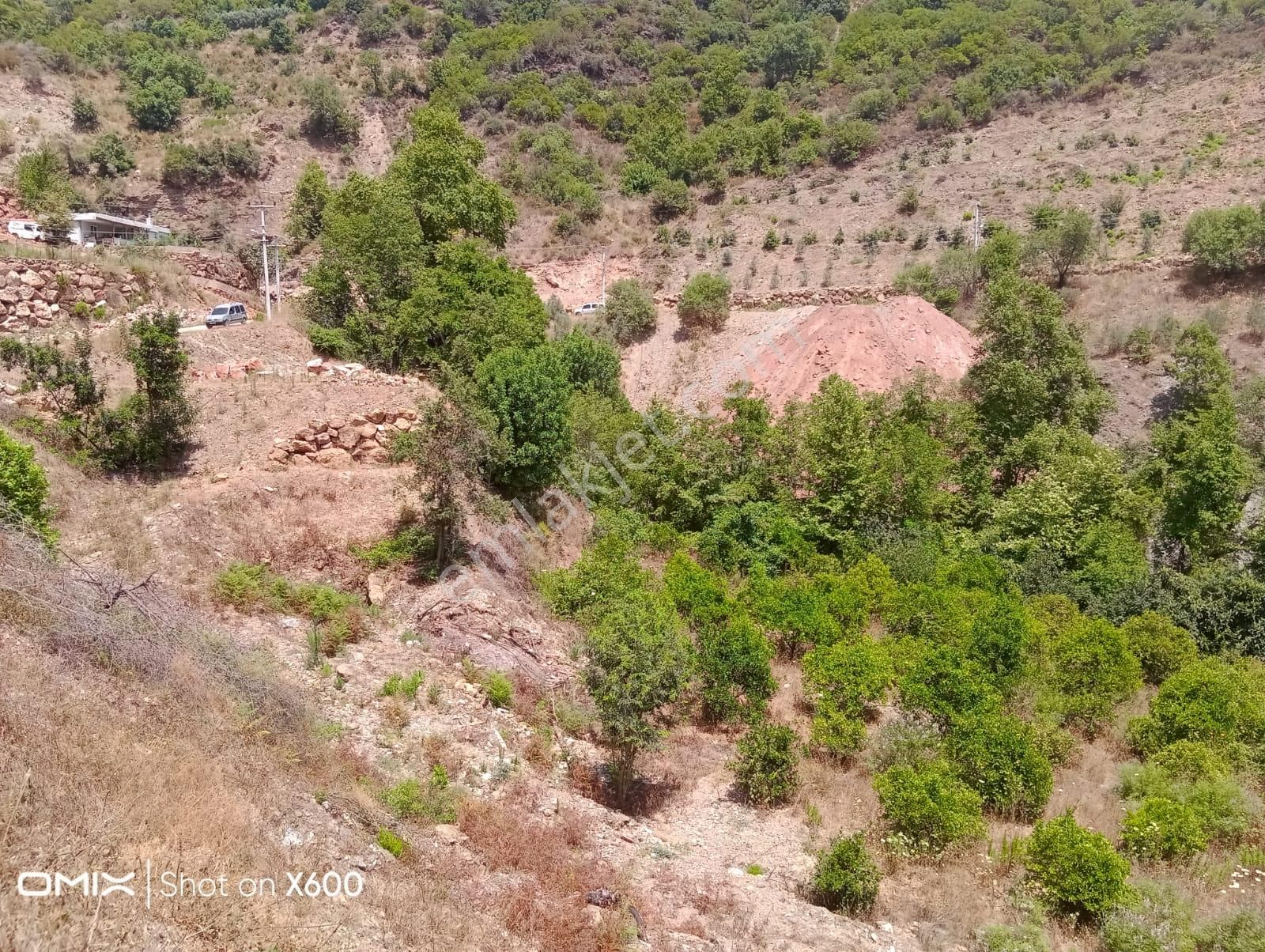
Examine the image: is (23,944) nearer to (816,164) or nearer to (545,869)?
(545,869)

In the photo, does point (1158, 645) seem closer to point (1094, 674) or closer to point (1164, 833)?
point (1094, 674)

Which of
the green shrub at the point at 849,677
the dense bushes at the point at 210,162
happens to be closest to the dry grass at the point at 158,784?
the green shrub at the point at 849,677

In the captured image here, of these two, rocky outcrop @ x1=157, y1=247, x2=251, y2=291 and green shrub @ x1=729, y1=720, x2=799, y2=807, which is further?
rocky outcrop @ x1=157, y1=247, x2=251, y2=291

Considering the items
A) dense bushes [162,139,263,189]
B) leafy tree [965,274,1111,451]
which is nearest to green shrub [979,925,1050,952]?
leafy tree [965,274,1111,451]

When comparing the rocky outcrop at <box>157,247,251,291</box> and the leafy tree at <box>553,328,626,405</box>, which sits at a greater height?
the rocky outcrop at <box>157,247,251,291</box>

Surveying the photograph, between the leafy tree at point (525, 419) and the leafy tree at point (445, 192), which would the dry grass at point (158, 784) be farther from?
the leafy tree at point (445, 192)

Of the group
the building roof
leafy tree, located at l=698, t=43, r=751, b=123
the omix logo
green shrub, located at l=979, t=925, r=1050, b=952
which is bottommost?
green shrub, located at l=979, t=925, r=1050, b=952

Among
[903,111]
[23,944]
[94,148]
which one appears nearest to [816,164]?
[903,111]

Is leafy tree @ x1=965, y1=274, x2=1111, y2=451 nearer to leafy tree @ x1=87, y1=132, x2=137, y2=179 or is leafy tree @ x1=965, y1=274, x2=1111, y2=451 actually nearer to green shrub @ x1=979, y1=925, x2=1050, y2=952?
green shrub @ x1=979, y1=925, x2=1050, y2=952
